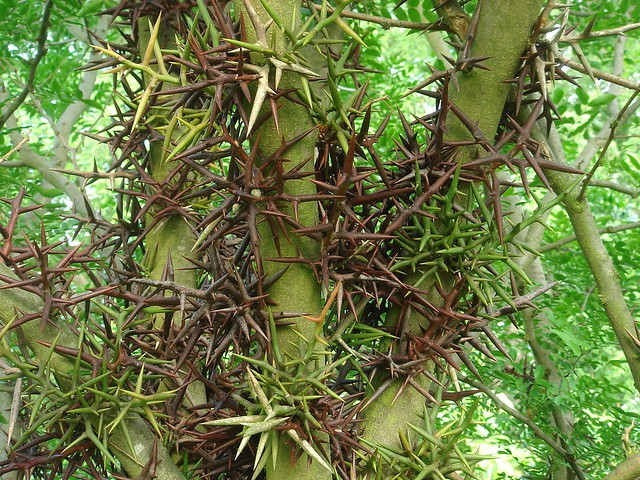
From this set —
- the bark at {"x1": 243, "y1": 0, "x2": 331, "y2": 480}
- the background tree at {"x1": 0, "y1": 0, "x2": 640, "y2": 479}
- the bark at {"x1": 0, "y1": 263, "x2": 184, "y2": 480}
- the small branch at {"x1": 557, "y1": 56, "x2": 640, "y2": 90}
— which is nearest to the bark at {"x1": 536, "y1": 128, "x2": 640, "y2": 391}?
the background tree at {"x1": 0, "y1": 0, "x2": 640, "y2": 479}

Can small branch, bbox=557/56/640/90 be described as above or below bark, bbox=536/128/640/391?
above

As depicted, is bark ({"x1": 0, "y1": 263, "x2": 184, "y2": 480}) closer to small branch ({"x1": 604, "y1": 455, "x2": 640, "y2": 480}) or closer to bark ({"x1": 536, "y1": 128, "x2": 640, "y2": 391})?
small branch ({"x1": 604, "y1": 455, "x2": 640, "y2": 480})

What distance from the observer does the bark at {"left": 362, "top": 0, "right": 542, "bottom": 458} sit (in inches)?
34.6

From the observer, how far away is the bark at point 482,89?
2.88 feet

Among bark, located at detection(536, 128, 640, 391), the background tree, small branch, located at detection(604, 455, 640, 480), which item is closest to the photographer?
the background tree

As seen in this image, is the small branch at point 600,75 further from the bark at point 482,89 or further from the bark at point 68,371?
the bark at point 68,371

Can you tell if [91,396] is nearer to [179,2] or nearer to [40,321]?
[40,321]

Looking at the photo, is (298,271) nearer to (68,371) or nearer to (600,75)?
(68,371)

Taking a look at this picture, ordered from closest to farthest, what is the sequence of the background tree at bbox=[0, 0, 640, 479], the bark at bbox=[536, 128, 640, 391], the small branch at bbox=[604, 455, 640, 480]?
1. the background tree at bbox=[0, 0, 640, 479]
2. the small branch at bbox=[604, 455, 640, 480]
3. the bark at bbox=[536, 128, 640, 391]

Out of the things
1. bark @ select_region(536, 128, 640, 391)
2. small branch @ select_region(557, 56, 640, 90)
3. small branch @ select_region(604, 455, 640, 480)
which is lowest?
small branch @ select_region(604, 455, 640, 480)

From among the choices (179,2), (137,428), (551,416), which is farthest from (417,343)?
(551,416)

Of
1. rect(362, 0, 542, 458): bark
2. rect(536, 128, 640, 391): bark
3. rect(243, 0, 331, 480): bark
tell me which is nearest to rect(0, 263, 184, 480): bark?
rect(243, 0, 331, 480): bark

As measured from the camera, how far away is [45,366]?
32.2 inches

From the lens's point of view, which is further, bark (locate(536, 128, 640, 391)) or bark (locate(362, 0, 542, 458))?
bark (locate(536, 128, 640, 391))
